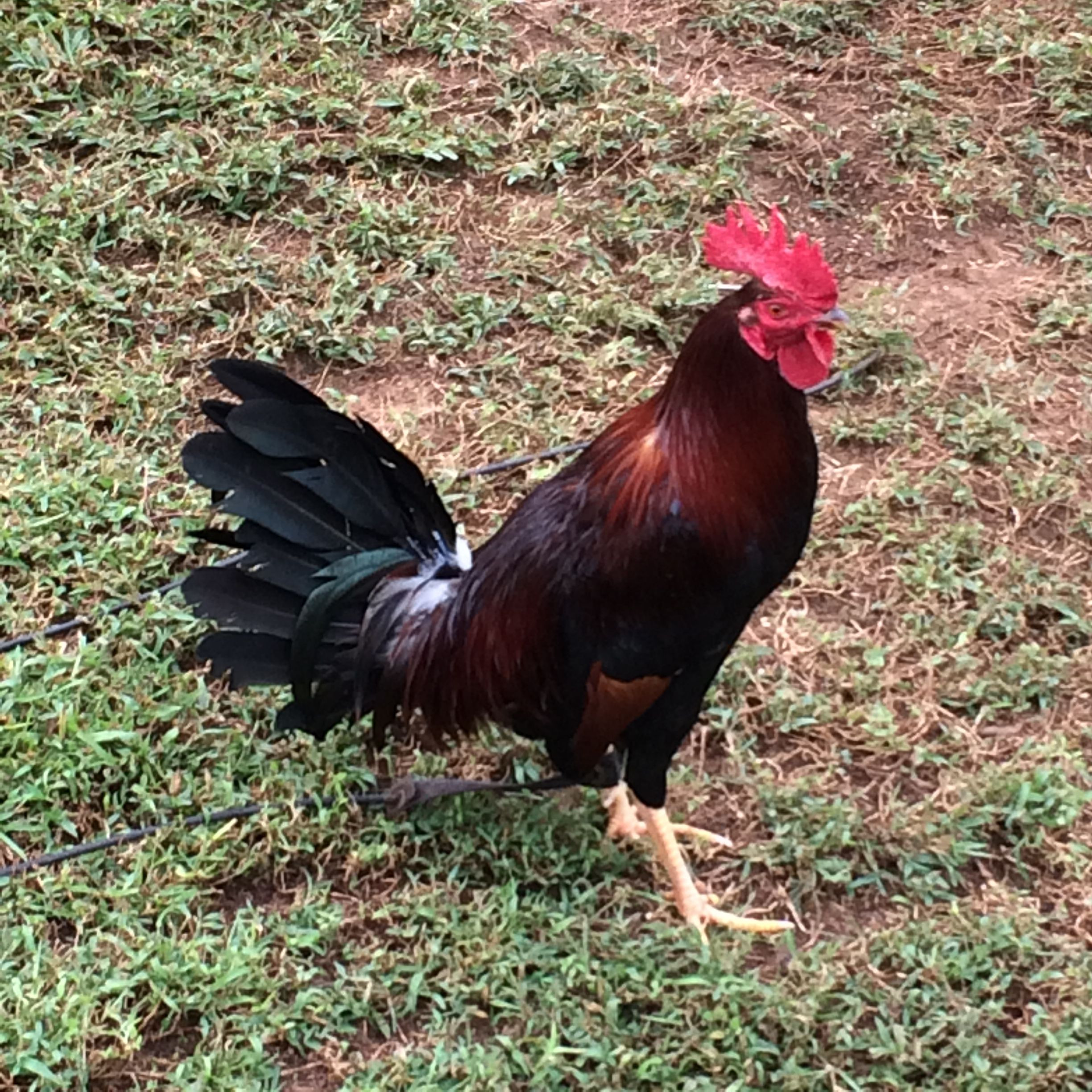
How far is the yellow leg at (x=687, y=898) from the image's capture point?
2885mm

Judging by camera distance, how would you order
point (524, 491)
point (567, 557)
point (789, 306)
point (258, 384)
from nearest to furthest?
point (789, 306)
point (567, 557)
point (258, 384)
point (524, 491)

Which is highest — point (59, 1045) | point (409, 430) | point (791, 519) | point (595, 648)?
point (791, 519)

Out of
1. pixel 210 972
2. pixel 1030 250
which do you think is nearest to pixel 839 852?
pixel 210 972

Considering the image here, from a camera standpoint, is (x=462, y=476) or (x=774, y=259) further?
(x=462, y=476)

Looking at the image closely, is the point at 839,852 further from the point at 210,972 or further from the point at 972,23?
the point at 972,23

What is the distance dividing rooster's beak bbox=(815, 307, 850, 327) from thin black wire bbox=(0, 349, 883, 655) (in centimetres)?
50

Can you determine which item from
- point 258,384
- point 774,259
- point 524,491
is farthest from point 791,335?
point 524,491

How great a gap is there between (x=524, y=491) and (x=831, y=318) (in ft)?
5.17

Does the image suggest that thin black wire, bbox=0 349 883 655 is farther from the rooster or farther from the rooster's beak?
the rooster's beak

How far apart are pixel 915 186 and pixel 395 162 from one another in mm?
2027

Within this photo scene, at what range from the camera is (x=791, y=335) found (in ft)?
7.77

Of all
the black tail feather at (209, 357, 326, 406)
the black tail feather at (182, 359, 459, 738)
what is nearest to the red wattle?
the black tail feather at (182, 359, 459, 738)

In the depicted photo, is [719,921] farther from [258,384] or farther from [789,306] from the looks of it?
[258,384]

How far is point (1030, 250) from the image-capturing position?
4.65 m
